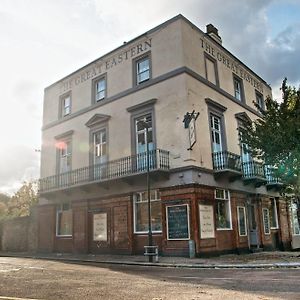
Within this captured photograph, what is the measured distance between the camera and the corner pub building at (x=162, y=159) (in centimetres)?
1820

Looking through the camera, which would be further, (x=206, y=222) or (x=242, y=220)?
(x=242, y=220)

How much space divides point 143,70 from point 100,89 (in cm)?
389

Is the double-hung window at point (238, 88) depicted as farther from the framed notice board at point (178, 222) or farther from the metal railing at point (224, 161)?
the framed notice board at point (178, 222)

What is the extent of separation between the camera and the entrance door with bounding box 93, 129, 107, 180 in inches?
850

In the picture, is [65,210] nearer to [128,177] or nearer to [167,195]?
[128,177]

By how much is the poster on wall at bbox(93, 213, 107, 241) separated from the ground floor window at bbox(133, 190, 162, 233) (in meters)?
2.33

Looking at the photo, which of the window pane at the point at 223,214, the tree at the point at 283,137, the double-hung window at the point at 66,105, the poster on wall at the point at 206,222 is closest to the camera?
the tree at the point at 283,137

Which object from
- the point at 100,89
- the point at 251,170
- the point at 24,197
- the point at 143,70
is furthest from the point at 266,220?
the point at 24,197

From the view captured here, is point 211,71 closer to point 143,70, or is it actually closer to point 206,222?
point 143,70

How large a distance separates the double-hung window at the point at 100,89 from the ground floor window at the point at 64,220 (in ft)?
23.8

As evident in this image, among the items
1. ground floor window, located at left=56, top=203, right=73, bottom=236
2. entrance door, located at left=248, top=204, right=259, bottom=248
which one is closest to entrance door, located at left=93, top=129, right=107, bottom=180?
ground floor window, located at left=56, top=203, right=73, bottom=236

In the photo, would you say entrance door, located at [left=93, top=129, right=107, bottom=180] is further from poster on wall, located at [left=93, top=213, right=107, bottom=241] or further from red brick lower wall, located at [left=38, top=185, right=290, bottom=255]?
poster on wall, located at [left=93, top=213, right=107, bottom=241]

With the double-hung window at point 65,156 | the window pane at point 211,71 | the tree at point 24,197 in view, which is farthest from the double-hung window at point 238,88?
the tree at point 24,197

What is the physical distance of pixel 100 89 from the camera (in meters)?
23.8
